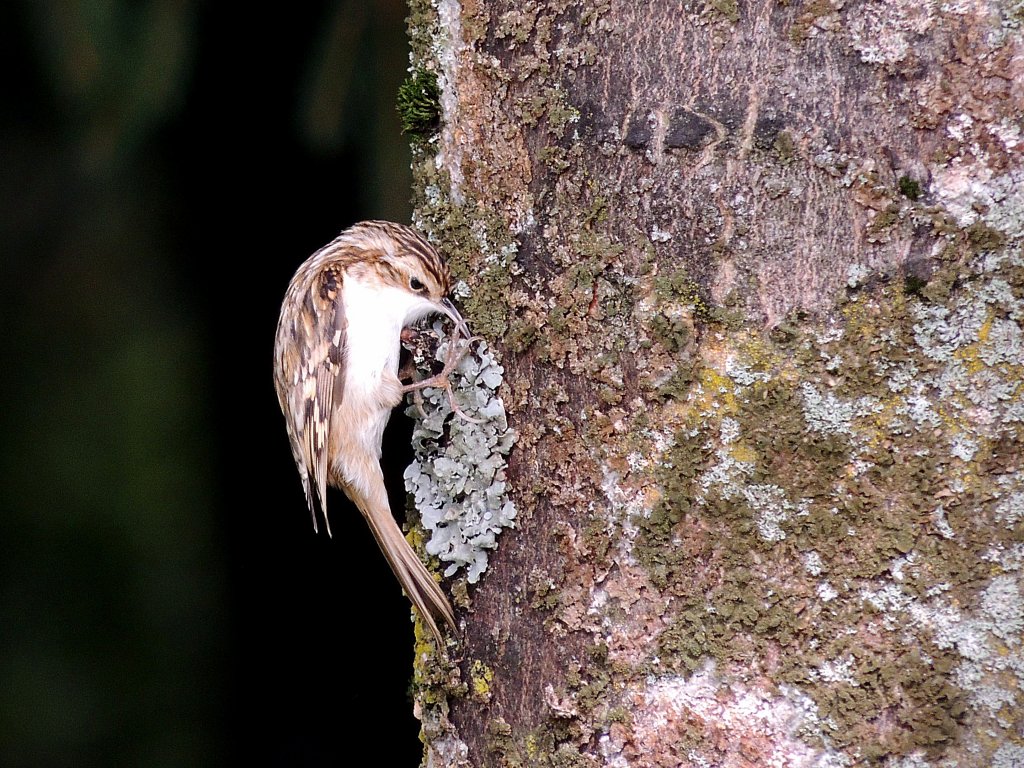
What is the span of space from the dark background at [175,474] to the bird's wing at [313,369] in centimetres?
47

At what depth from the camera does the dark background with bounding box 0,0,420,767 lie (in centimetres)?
253

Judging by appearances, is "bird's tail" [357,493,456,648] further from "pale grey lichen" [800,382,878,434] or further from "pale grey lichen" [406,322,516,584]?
"pale grey lichen" [800,382,878,434]

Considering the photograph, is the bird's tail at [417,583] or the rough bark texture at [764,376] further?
the bird's tail at [417,583]

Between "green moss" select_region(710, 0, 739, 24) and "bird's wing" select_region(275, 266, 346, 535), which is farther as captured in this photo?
"bird's wing" select_region(275, 266, 346, 535)

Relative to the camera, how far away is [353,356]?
1.90 metres

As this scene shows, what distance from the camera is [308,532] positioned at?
277cm

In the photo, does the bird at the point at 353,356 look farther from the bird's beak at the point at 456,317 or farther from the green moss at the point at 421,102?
the green moss at the point at 421,102

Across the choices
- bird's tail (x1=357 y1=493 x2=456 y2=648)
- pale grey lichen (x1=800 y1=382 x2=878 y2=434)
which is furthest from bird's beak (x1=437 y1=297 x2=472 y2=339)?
pale grey lichen (x1=800 y1=382 x2=878 y2=434)

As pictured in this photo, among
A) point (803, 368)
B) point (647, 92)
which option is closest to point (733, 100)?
point (647, 92)

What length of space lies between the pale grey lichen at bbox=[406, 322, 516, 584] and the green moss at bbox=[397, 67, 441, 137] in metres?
0.35

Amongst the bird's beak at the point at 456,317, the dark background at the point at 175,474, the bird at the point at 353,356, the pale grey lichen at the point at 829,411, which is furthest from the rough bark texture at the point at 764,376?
the dark background at the point at 175,474

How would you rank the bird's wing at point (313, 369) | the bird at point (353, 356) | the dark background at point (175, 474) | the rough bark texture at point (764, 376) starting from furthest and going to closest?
the dark background at point (175, 474), the bird's wing at point (313, 369), the bird at point (353, 356), the rough bark texture at point (764, 376)

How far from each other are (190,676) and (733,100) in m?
2.30

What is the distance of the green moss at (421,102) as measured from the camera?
1449 mm
